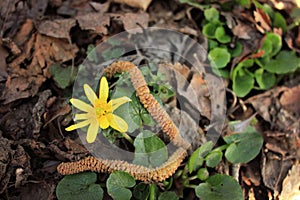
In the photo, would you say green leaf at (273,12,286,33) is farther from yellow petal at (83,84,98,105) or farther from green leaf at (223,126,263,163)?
yellow petal at (83,84,98,105)

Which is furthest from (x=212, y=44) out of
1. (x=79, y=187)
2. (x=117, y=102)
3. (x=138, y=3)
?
(x=79, y=187)

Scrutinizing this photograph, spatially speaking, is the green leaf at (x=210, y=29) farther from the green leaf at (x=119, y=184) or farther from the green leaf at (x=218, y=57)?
the green leaf at (x=119, y=184)

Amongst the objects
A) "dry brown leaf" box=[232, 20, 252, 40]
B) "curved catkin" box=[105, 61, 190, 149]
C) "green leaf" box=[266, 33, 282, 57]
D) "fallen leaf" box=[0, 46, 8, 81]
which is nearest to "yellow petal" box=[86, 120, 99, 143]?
"curved catkin" box=[105, 61, 190, 149]

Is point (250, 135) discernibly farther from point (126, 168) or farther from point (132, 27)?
point (132, 27)

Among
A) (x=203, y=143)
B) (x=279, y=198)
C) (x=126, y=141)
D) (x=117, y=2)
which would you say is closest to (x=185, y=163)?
(x=203, y=143)

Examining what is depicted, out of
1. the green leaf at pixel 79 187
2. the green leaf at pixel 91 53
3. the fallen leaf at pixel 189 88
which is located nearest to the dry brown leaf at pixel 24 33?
the green leaf at pixel 91 53

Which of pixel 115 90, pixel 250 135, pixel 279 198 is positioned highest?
pixel 115 90
